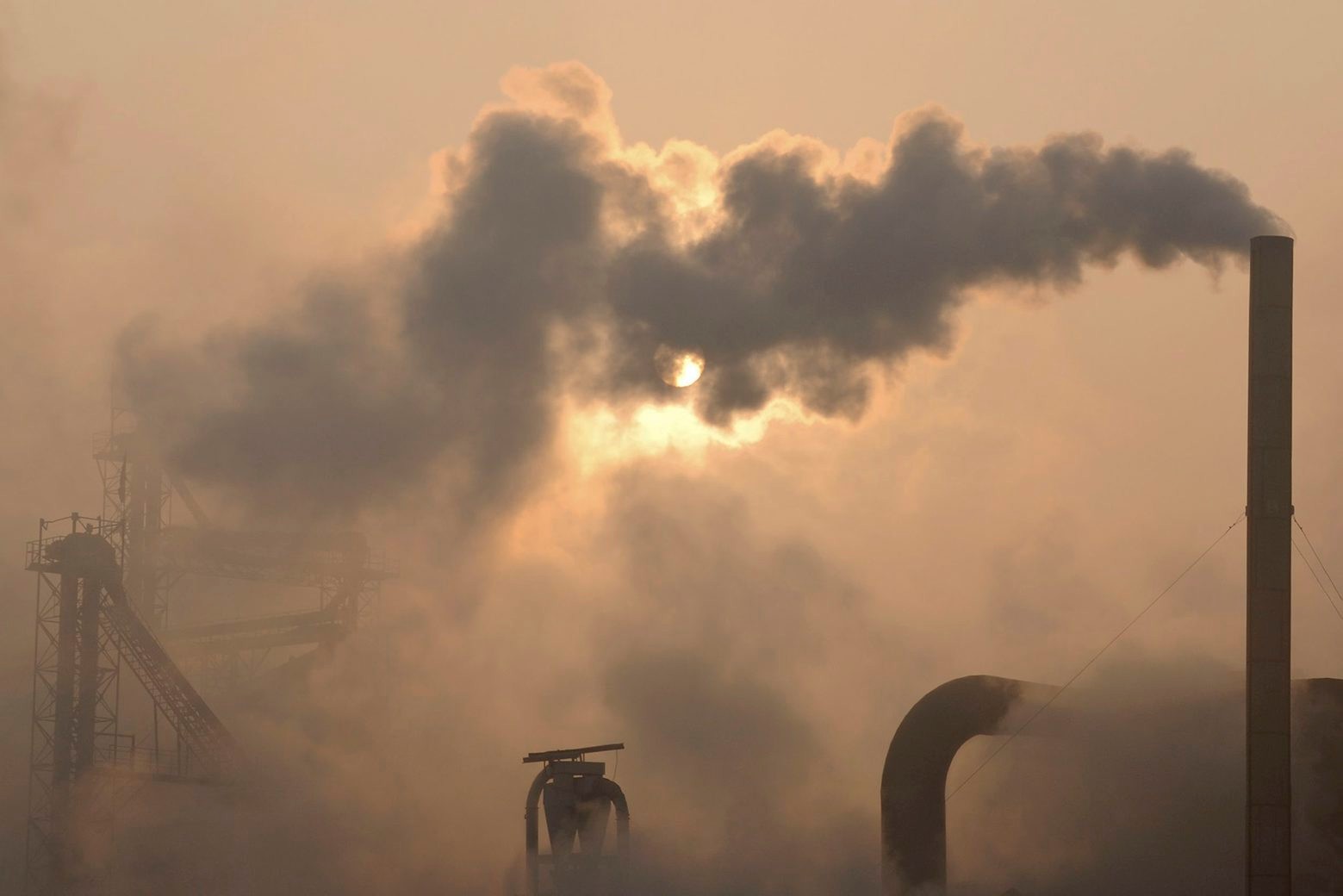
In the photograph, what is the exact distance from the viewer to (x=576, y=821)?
40344 millimetres

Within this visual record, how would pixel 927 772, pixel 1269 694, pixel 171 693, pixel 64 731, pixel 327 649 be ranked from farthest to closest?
pixel 327 649, pixel 171 693, pixel 64 731, pixel 927 772, pixel 1269 694

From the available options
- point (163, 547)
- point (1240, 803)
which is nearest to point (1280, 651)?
point (1240, 803)

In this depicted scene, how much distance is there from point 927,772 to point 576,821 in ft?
26.4

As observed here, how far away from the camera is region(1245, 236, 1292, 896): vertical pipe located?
3394cm

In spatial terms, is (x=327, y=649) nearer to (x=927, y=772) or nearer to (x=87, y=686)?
(x=87, y=686)

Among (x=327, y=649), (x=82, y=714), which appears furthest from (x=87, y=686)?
(x=327, y=649)

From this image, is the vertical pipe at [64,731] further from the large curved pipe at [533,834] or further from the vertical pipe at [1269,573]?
the vertical pipe at [1269,573]

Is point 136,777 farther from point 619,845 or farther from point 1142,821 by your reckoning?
point 1142,821

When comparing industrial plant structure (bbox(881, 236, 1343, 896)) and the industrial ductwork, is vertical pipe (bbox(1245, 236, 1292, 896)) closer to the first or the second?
industrial plant structure (bbox(881, 236, 1343, 896))

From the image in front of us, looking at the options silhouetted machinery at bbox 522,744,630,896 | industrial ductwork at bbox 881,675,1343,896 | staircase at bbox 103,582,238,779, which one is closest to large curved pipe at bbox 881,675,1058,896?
industrial ductwork at bbox 881,675,1343,896

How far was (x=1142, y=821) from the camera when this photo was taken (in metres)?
41.9

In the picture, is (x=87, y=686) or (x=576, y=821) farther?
(x=87, y=686)

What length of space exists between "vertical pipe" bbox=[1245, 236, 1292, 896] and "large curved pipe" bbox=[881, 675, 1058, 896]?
677cm

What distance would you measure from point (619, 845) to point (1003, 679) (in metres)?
9.60
